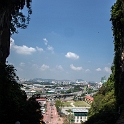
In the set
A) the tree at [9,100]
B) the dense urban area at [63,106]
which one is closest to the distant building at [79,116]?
the dense urban area at [63,106]

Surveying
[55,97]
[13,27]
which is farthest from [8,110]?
[55,97]

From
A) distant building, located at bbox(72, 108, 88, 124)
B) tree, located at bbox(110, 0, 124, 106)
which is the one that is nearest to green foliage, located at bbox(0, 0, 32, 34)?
tree, located at bbox(110, 0, 124, 106)

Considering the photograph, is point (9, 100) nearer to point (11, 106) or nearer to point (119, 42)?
point (11, 106)

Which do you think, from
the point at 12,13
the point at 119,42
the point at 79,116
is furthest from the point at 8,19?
the point at 79,116

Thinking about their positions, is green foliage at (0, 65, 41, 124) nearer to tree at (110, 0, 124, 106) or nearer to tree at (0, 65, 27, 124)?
tree at (0, 65, 27, 124)

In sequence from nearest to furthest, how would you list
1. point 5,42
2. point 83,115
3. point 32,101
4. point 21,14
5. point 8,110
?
point 8,110
point 32,101
point 5,42
point 21,14
point 83,115

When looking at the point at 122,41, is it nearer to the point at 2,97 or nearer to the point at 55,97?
the point at 2,97

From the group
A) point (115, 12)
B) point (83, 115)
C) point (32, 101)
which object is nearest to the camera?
point (32, 101)

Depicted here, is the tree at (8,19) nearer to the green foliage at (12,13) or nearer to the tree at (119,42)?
the green foliage at (12,13)
